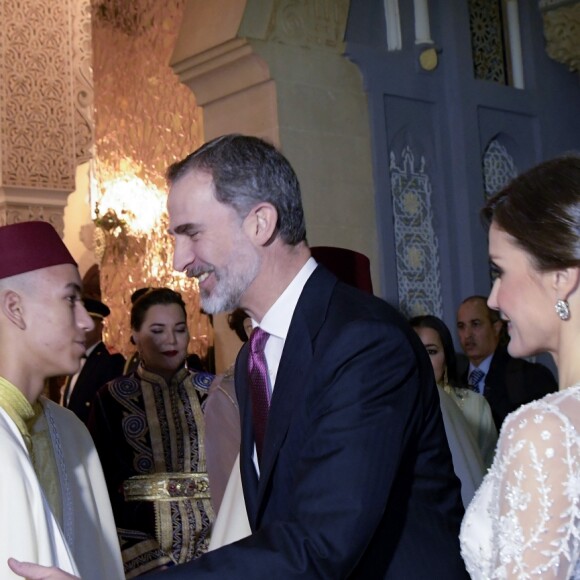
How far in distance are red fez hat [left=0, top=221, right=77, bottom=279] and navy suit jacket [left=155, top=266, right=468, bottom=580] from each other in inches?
37.4

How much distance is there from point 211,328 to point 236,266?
194 inches

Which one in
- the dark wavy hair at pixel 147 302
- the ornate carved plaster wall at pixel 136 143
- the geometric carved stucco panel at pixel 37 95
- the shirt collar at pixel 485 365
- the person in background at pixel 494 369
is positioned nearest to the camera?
the dark wavy hair at pixel 147 302

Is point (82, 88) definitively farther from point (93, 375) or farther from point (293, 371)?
point (293, 371)

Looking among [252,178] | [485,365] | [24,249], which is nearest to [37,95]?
[485,365]

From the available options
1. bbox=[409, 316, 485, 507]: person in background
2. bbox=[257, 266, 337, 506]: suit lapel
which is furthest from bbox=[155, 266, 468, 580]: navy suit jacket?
bbox=[409, 316, 485, 507]: person in background

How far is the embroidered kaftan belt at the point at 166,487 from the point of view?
4.66m

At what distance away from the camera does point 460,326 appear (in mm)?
6758

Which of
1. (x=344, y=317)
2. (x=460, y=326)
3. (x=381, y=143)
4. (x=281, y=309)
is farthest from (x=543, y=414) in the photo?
(x=381, y=143)

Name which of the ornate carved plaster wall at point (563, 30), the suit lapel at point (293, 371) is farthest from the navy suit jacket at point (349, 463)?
the ornate carved plaster wall at point (563, 30)

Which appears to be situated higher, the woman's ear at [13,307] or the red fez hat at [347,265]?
the red fez hat at [347,265]

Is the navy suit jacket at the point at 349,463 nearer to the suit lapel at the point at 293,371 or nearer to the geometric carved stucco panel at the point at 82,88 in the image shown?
the suit lapel at the point at 293,371

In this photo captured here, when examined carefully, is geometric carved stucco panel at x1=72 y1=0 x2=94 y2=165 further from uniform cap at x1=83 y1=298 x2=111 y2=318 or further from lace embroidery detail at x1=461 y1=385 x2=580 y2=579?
lace embroidery detail at x1=461 y1=385 x2=580 y2=579

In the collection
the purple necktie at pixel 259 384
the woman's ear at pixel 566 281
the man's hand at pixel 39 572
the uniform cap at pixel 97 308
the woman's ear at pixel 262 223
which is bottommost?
the man's hand at pixel 39 572

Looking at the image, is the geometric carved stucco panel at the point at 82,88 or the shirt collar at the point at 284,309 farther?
the geometric carved stucco panel at the point at 82,88
